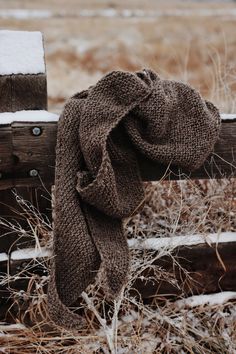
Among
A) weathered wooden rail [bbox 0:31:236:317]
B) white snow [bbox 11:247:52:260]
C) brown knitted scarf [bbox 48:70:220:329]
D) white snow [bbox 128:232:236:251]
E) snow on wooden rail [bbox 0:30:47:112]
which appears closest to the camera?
brown knitted scarf [bbox 48:70:220:329]

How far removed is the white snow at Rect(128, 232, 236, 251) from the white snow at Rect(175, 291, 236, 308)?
0.29m

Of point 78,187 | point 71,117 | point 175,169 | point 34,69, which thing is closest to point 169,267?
point 175,169

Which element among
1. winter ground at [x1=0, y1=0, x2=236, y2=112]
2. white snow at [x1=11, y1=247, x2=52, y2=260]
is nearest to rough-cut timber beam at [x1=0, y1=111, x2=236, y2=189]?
white snow at [x1=11, y1=247, x2=52, y2=260]

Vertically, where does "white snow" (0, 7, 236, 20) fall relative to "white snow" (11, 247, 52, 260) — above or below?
below

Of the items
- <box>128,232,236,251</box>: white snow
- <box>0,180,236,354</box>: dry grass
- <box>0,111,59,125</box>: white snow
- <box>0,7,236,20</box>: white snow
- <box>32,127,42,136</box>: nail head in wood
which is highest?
<box>0,111,59,125</box>: white snow

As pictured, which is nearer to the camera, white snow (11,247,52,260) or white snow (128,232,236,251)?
white snow (11,247,52,260)

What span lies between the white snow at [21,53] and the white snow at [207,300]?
1.36 metres

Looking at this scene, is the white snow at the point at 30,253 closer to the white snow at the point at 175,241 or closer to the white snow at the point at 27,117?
the white snow at the point at 175,241

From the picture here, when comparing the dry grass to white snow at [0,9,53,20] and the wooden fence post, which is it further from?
white snow at [0,9,53,20]

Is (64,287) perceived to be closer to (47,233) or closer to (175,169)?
(47,233)

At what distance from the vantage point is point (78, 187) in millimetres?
2023

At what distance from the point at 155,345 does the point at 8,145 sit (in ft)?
3.79

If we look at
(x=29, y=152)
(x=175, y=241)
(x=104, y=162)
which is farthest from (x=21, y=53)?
(x=175, y=241)

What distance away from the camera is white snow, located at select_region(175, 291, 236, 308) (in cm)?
258
